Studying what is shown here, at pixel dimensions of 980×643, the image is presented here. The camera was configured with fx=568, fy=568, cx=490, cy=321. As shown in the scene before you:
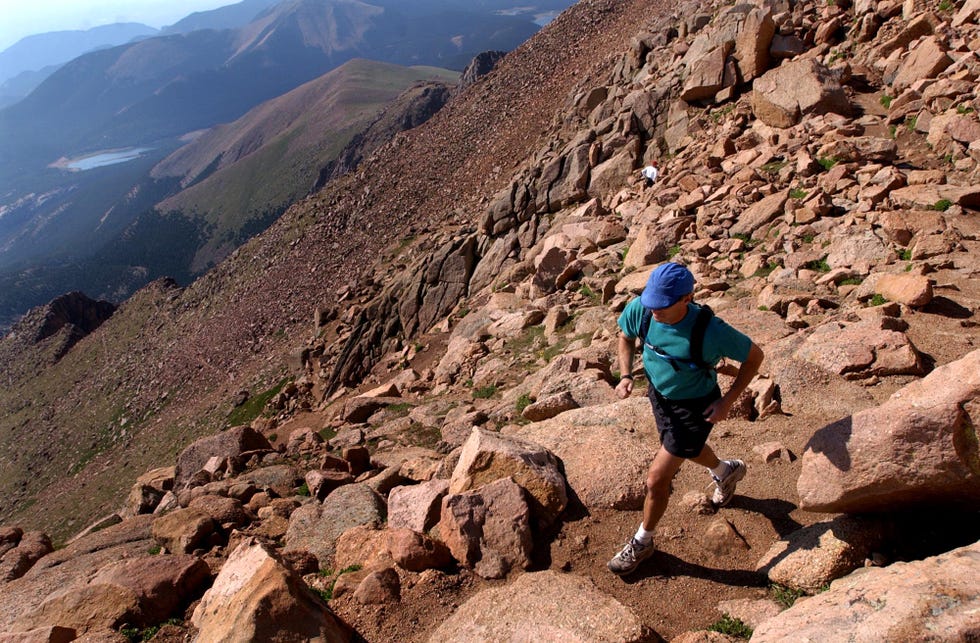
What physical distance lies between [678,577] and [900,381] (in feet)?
13.2

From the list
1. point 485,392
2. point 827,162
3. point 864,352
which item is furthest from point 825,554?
point 827,162

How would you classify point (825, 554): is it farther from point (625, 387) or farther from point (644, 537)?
point (625, 387)

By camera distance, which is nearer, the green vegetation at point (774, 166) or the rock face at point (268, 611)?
the rock face at point (268, 611)

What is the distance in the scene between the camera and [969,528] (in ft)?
14.8

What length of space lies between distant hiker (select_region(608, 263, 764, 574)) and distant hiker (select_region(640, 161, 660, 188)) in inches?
577

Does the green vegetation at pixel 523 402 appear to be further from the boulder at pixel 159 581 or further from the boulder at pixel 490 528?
the boulder at pixel 159 581

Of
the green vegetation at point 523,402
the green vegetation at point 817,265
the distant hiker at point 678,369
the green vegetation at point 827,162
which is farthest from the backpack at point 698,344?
the green vegetation at point 827,162

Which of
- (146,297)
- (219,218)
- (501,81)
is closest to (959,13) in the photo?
(501,81)

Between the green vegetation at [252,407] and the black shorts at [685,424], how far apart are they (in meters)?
28.0

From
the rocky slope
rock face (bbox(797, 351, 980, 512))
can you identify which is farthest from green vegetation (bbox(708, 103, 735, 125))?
rock face (bbox(797, 351, 980, 512))

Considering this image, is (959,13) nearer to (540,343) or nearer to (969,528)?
(540,343)

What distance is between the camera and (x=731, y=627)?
4.50m

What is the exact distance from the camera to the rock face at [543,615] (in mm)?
4549

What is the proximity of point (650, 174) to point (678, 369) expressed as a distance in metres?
15.3
